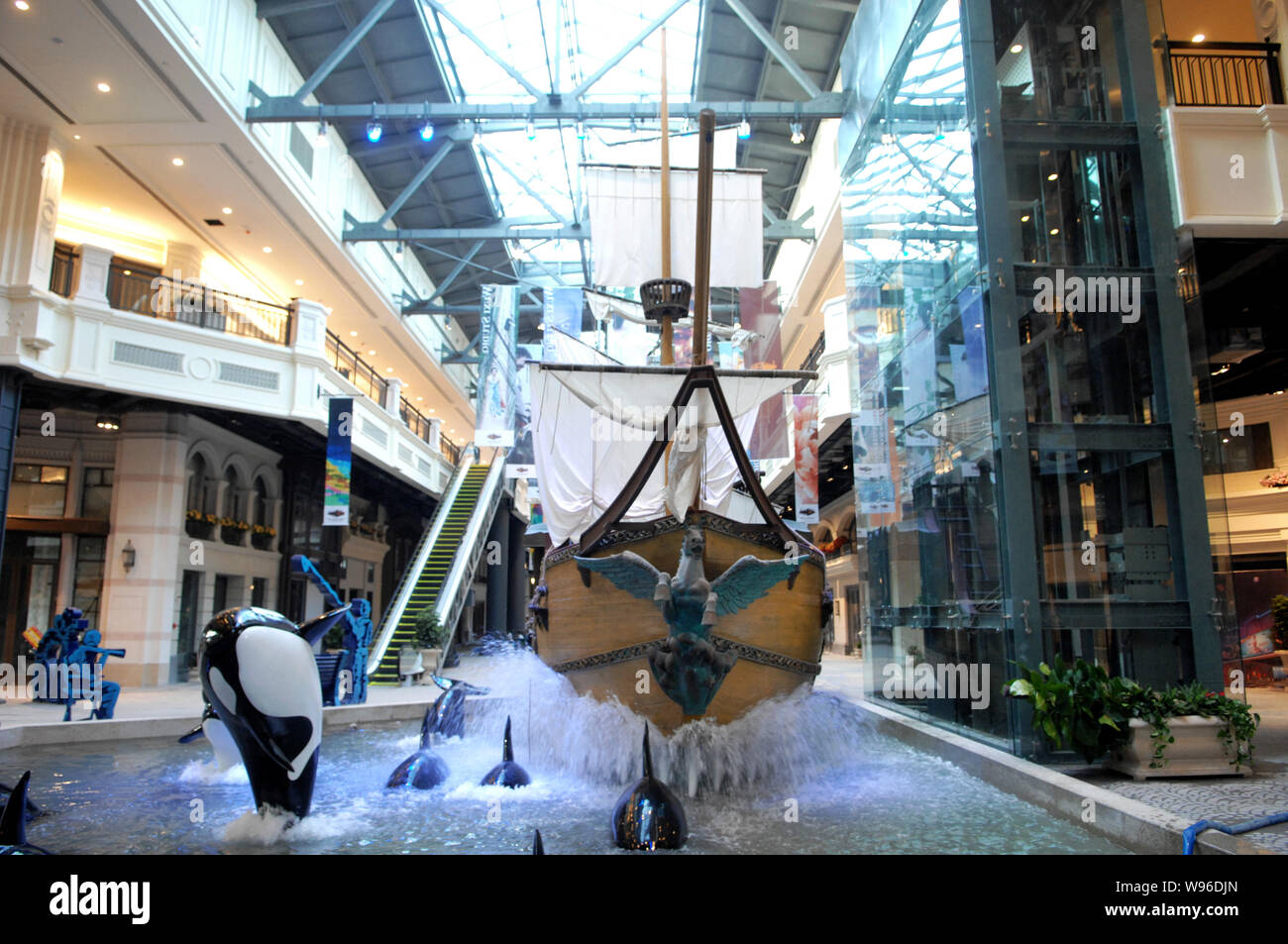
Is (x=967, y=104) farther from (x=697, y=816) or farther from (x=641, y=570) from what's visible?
(x=697, y=816)

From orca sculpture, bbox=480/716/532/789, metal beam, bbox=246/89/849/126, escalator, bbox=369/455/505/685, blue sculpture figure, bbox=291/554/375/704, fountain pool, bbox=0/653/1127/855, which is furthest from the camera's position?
escalator, bbox=369/455/505/685

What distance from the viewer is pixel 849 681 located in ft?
52.9

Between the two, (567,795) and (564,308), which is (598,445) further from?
(564,308)

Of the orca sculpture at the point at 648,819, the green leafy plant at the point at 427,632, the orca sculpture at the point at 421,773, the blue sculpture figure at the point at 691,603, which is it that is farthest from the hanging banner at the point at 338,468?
the orca sculpture at the point at 648,819

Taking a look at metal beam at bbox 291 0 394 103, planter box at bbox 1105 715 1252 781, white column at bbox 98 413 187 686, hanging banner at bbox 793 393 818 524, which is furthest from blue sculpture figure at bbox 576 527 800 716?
white column at bbox 98 413 187 686

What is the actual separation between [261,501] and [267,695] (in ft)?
59.5

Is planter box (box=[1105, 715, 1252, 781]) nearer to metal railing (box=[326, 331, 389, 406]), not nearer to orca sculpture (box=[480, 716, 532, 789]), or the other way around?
orca sculpture (box=[480, 716, 532, 789])

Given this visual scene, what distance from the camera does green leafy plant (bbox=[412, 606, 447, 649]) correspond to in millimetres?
16188

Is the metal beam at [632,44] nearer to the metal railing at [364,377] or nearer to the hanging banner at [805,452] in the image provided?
the hanging banner at [805,452]

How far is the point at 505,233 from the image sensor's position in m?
21.3

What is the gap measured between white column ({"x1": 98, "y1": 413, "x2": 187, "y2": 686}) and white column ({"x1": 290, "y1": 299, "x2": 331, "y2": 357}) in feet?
9.39

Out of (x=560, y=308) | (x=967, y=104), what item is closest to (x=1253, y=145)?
(x=967, y=104)

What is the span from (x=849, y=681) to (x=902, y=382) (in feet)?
26.6

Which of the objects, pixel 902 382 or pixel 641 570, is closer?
pixel 641 570
